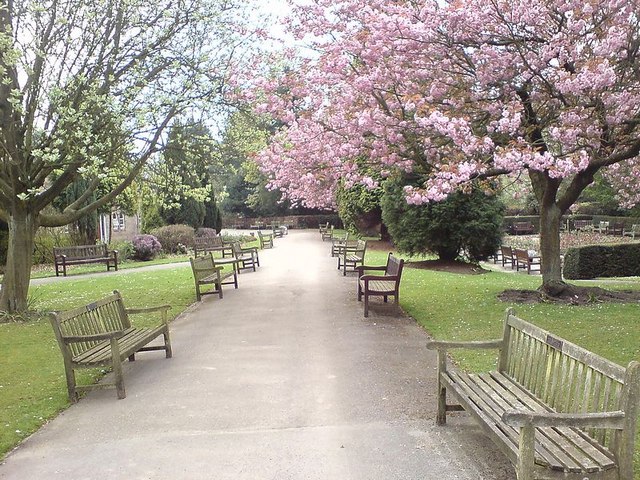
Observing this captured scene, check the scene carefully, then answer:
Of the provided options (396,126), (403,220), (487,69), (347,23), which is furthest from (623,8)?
(403,220)

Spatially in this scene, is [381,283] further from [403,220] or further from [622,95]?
[403,220]

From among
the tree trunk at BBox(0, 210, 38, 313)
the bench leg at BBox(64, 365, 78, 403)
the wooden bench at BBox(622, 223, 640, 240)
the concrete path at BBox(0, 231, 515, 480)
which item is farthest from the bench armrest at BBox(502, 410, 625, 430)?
the wooden bench at BBox(622, 223, 640, 240)

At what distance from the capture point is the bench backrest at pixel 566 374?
3.26 meters

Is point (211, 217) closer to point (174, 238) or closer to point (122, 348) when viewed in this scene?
point (174, 238)

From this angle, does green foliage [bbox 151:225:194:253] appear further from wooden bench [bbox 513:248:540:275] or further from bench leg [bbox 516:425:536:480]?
bench leg [bbox 516:425:536:480]

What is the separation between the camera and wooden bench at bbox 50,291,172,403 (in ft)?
19.4

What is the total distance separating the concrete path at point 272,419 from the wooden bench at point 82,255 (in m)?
12.9

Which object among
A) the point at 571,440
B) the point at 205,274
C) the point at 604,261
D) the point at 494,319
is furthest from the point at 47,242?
the point at 571,440

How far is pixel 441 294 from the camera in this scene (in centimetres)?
1226

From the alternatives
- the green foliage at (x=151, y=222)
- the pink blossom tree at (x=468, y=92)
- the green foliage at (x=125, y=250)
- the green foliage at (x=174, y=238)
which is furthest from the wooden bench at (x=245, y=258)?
the green foliage at (x=151, y=222)

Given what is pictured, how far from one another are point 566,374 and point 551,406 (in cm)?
26

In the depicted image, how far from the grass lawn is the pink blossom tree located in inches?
72.8

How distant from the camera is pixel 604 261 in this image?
1861 centimetres

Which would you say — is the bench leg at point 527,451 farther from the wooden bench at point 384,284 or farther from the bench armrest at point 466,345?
the wooden bench at point 384,284
